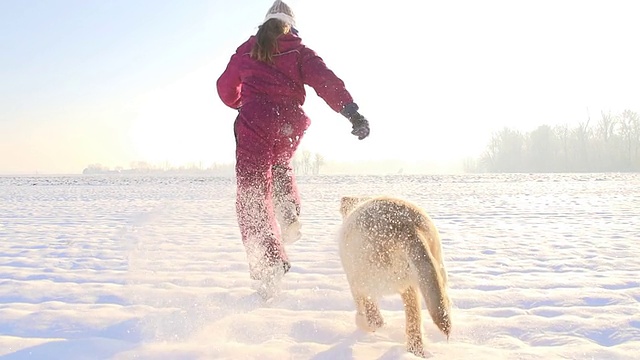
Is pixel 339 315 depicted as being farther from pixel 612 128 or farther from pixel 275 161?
pixel 612 128

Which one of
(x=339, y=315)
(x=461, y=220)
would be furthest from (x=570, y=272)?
(x=461, y=220)

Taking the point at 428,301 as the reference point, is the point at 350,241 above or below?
above

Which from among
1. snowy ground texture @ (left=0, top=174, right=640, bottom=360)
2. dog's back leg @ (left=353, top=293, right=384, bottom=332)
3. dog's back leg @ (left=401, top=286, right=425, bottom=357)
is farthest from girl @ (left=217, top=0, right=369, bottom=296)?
dog's back leg @ (left=401, top=286, right=425, bottom=357)

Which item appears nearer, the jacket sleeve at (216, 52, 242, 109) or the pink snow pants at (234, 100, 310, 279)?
the pink snow pants at (234, 100, 310, 279)

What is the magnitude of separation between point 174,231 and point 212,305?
4212 millimetres

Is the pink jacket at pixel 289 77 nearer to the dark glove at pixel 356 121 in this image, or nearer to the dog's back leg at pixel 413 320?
the dark glove at pixel 356 121

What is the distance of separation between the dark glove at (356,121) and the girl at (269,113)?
54 mm

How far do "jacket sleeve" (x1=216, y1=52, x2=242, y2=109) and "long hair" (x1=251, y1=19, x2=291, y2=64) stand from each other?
0.81ft

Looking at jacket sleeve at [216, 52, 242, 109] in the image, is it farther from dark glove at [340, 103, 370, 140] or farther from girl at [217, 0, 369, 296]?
dark glove at [340, 103, 370, 140]

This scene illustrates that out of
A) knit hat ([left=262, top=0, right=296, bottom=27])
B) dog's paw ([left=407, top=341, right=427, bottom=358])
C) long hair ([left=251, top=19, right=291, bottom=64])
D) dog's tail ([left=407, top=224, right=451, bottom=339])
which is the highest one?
knit hat ([left=262, top=0, right=296, bottom=27])

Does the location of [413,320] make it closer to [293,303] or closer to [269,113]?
[293,303]

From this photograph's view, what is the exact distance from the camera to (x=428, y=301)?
1891 millimetres

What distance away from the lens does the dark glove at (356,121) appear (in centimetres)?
295

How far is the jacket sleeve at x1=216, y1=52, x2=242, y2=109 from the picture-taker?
3322mm
